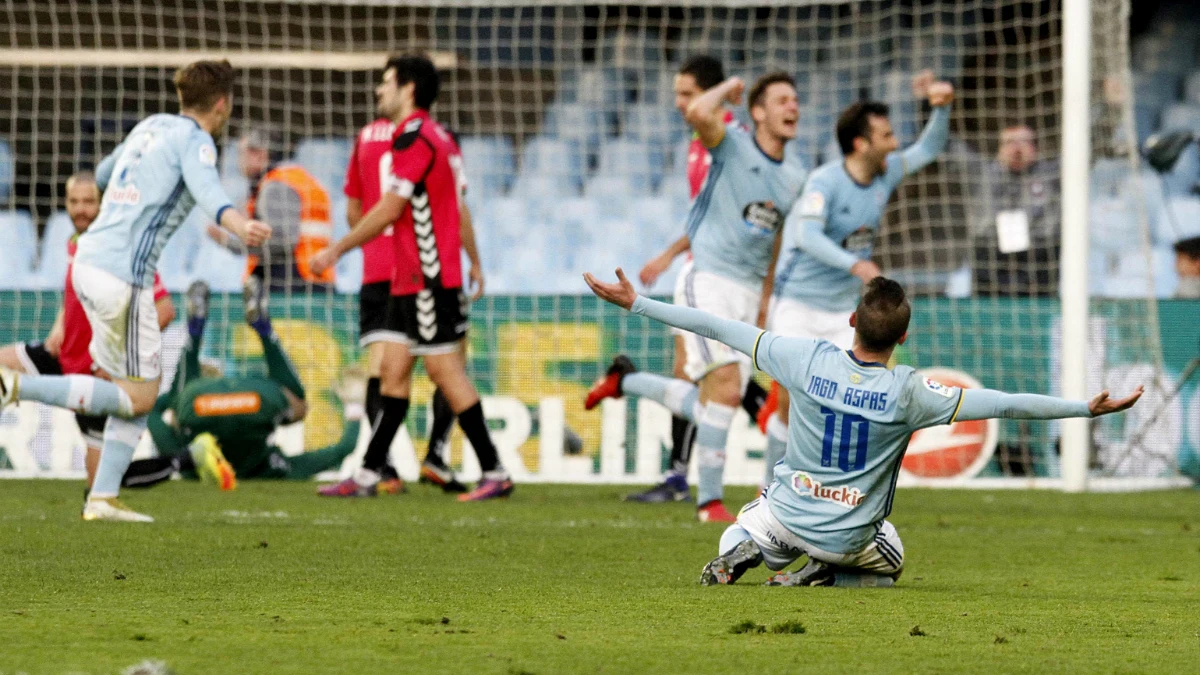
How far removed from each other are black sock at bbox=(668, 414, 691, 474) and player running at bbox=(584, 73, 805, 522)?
1.40 metres

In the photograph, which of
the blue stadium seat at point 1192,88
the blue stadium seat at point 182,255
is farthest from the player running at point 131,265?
the blue stadium seat at point 1192,88

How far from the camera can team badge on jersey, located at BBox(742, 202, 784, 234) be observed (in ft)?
23.8

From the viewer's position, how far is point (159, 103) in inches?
527

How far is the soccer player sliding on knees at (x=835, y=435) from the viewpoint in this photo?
448 centimetres

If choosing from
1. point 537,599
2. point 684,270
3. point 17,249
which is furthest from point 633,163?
point 537,599

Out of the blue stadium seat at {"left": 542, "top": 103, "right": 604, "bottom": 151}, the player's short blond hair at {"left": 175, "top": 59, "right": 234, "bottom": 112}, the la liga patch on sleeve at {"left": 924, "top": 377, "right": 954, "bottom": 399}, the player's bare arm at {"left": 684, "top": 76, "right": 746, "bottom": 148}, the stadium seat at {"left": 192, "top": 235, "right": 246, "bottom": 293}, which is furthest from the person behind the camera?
the blue stadium seat at {"left": 542, "top": 103, "right": 604, "bottom": 151}

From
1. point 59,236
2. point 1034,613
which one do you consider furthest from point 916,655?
point 59,236

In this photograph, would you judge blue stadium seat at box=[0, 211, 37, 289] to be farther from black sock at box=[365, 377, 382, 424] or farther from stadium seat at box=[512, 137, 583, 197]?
black sock at box=[365, 377, 382, 424]

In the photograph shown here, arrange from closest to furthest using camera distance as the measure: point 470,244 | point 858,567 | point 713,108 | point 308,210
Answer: point 858,567 < point 713,108 < point 470,244 < point 308,210

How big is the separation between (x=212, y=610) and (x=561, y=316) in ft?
23.3

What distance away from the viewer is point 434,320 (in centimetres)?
791

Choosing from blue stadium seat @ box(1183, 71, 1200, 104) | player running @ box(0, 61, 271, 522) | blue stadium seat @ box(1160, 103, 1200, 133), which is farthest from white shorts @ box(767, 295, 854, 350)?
blue stadium seat @ box(1183, 71, 1200, 104)

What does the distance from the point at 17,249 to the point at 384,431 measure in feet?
19.6

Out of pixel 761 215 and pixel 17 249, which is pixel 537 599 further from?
pixel 17 249
